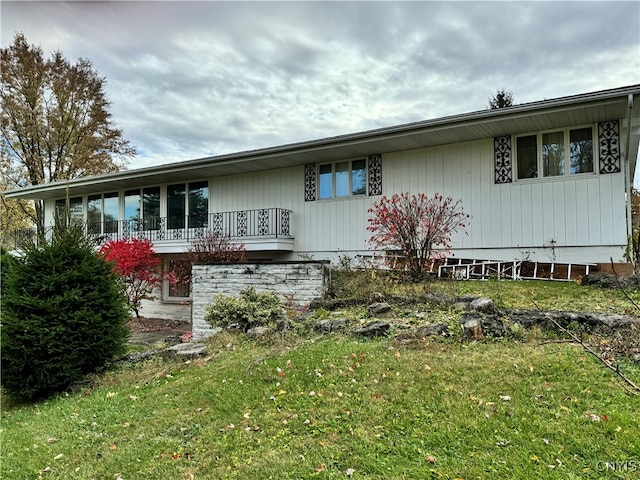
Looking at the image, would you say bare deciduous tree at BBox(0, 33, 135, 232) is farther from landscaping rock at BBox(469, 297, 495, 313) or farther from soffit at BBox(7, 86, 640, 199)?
landscaping rock at BBox(469, 297, 495, 313)

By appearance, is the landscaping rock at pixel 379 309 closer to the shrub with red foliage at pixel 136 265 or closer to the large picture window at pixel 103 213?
the shrub with red foliage at pixel 136 265

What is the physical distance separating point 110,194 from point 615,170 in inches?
667

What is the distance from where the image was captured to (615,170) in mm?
8891

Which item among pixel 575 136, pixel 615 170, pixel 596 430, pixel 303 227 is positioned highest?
pixel 575 136

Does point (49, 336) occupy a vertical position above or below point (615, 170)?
below

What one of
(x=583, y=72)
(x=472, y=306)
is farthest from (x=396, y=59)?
(x=472, y=306)

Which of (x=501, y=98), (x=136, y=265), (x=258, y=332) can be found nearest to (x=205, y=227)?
(x=136, y=265)

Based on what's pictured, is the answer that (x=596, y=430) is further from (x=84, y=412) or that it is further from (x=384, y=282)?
(x=384, y=282)

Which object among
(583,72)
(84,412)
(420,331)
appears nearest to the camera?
(84,412)

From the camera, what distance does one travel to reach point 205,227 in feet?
47.0

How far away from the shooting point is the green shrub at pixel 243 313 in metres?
7.25

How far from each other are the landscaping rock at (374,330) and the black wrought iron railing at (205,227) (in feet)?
23.0

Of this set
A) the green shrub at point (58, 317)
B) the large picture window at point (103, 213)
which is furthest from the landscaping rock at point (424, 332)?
the large picture window at point (103, 213)

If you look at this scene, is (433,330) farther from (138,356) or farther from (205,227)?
(205,227)
